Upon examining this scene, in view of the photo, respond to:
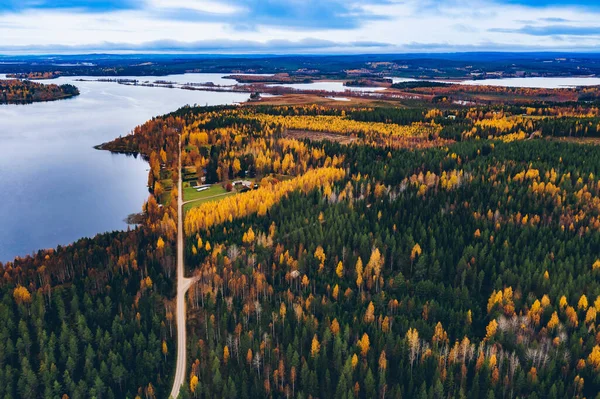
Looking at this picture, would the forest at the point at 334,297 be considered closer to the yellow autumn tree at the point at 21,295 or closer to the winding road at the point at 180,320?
the yellow autumn tree at the point at 21,295

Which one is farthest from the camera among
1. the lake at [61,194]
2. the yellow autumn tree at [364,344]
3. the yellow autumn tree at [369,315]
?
the lake at [61,194]

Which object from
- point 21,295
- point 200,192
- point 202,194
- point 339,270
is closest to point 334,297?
point 339,270

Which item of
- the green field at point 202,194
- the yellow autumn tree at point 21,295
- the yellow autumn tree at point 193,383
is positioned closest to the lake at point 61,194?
the green field at point 202,194

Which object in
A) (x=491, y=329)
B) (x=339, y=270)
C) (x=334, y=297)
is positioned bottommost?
(x=491, y=329)

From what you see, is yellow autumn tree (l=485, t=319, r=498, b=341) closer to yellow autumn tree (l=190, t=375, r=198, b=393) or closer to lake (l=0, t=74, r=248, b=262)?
yellow autumn tree (l=190, t=375, r=198, b=393)

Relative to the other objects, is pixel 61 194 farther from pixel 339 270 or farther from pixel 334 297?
pixel 334 297

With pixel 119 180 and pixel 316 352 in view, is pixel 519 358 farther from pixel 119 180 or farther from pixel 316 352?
pixel 119 180

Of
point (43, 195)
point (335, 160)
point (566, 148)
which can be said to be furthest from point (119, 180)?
point (566, 148)

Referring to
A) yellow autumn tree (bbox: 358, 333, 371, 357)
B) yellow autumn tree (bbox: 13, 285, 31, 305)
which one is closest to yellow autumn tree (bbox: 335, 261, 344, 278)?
yellow autumn tree (bbox: 358, 333, 371, 357)
